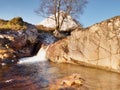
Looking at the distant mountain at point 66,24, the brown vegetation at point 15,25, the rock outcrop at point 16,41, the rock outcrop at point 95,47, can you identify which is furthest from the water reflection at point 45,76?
the distant mountain at point 66,24

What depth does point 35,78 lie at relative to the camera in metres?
18.3

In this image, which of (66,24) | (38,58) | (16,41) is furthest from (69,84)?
(66,24)

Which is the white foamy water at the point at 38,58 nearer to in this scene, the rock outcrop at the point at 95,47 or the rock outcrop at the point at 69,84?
the rock outcrop at the point at 95,47

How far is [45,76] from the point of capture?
1905 cm

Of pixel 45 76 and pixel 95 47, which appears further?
pixel 95 47

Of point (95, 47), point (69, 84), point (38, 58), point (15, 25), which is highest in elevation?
point (15, 25)

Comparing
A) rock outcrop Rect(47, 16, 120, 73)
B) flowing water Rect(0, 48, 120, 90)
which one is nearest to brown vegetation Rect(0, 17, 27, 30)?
flowing water Rect(0, 48, 120, 90)

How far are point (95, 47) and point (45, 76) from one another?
18.3 ft

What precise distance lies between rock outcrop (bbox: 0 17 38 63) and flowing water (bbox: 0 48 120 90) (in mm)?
1931

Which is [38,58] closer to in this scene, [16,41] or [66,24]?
[16,41]

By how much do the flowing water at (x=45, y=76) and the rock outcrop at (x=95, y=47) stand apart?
33.6 inches

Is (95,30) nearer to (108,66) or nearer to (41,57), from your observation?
(108,66)

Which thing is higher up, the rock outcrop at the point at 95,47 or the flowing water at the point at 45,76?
the rock outcrop at the point at 95,47

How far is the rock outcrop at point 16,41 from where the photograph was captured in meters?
26.9
